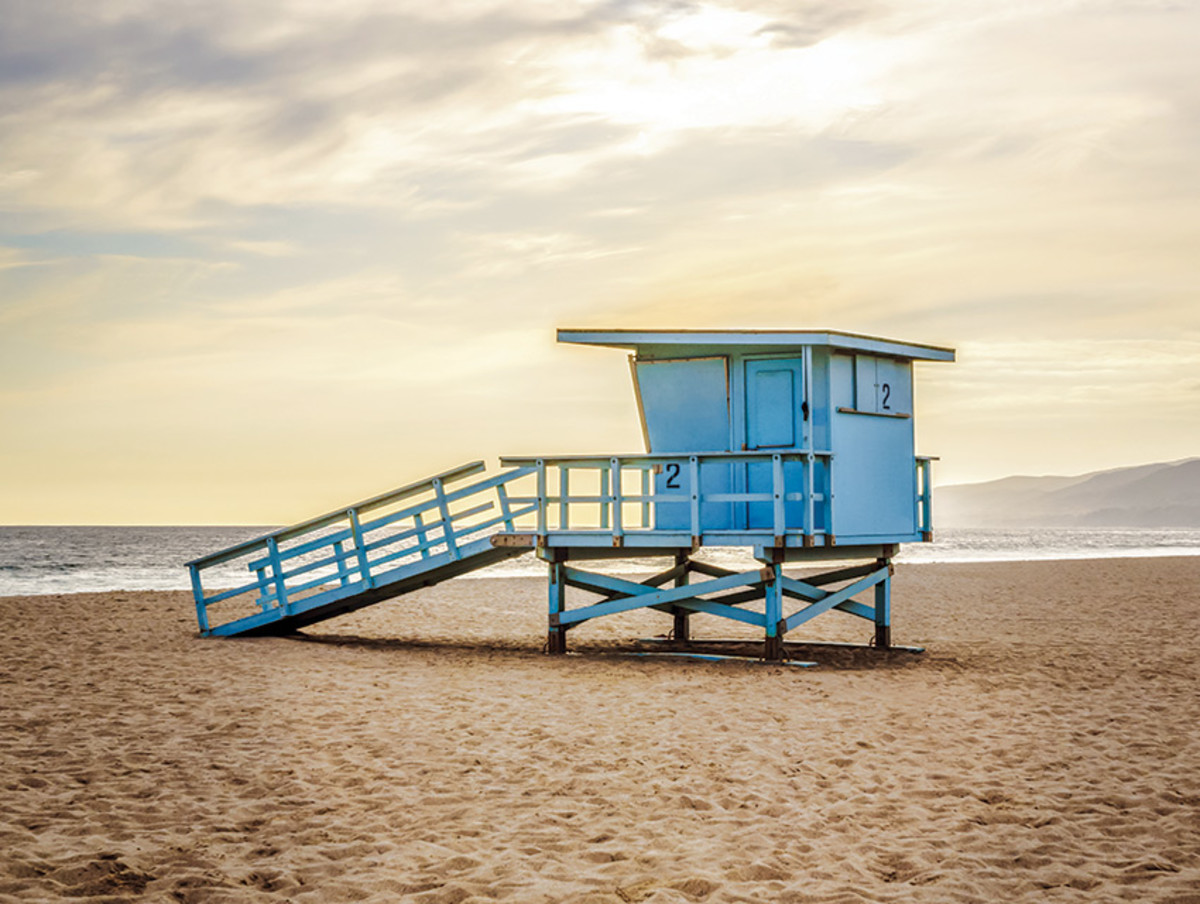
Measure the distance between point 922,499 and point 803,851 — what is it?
10766mm

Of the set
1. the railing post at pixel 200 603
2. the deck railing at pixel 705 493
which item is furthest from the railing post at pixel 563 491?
the railing post at pixel 200 603

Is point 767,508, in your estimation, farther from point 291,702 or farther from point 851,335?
point 291,702

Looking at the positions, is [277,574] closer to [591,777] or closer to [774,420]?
[774,420]

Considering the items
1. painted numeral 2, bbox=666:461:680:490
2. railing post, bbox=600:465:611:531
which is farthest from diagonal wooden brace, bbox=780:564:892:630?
railing post, bbox=600:465:611:531

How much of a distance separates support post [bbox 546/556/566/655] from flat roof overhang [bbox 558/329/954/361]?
3.16 meters

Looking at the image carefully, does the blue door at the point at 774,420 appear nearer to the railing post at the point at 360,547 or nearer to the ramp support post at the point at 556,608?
the ramp support post at the point at 556,608

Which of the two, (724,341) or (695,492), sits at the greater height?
(724,341)

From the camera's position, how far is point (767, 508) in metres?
14.8

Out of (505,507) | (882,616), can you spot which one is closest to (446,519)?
(505,507)

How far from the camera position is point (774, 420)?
14.5 meters

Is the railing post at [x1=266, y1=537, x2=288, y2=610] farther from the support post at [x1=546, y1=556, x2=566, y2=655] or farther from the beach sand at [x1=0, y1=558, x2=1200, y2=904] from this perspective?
the support post at [x1=546, y1=556, x2=566, y2=655]

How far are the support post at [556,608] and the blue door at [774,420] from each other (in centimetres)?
286

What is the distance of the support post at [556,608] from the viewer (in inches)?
606

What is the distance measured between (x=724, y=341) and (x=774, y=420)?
4.17 feet
